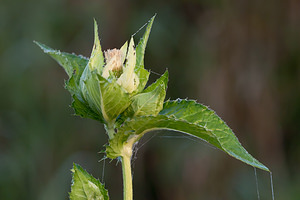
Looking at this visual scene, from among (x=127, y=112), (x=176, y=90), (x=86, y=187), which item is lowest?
(x=86, y=187)

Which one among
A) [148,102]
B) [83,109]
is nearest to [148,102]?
[148,102]

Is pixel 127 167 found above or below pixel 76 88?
below

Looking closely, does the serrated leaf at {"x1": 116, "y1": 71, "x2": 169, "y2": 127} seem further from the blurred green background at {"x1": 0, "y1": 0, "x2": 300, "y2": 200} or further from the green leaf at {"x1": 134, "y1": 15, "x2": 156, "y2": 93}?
the blurred green background at {"x1": 0, "y1": 0, "x2": 300, "y2": 200}

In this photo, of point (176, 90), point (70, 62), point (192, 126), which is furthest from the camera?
point (176, 90)

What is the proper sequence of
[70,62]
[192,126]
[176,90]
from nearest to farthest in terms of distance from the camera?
[192,126] → [70,62] → [176,90]

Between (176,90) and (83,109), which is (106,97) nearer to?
(83,109)

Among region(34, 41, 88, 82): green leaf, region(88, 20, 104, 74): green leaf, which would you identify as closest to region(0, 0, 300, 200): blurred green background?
region(34, 41, 88, 82): green leaf

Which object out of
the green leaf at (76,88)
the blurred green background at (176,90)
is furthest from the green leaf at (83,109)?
the blurred green background at (176,90)

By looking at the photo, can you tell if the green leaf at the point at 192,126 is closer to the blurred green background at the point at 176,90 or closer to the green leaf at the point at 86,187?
the green leaf at the point at 86,187
